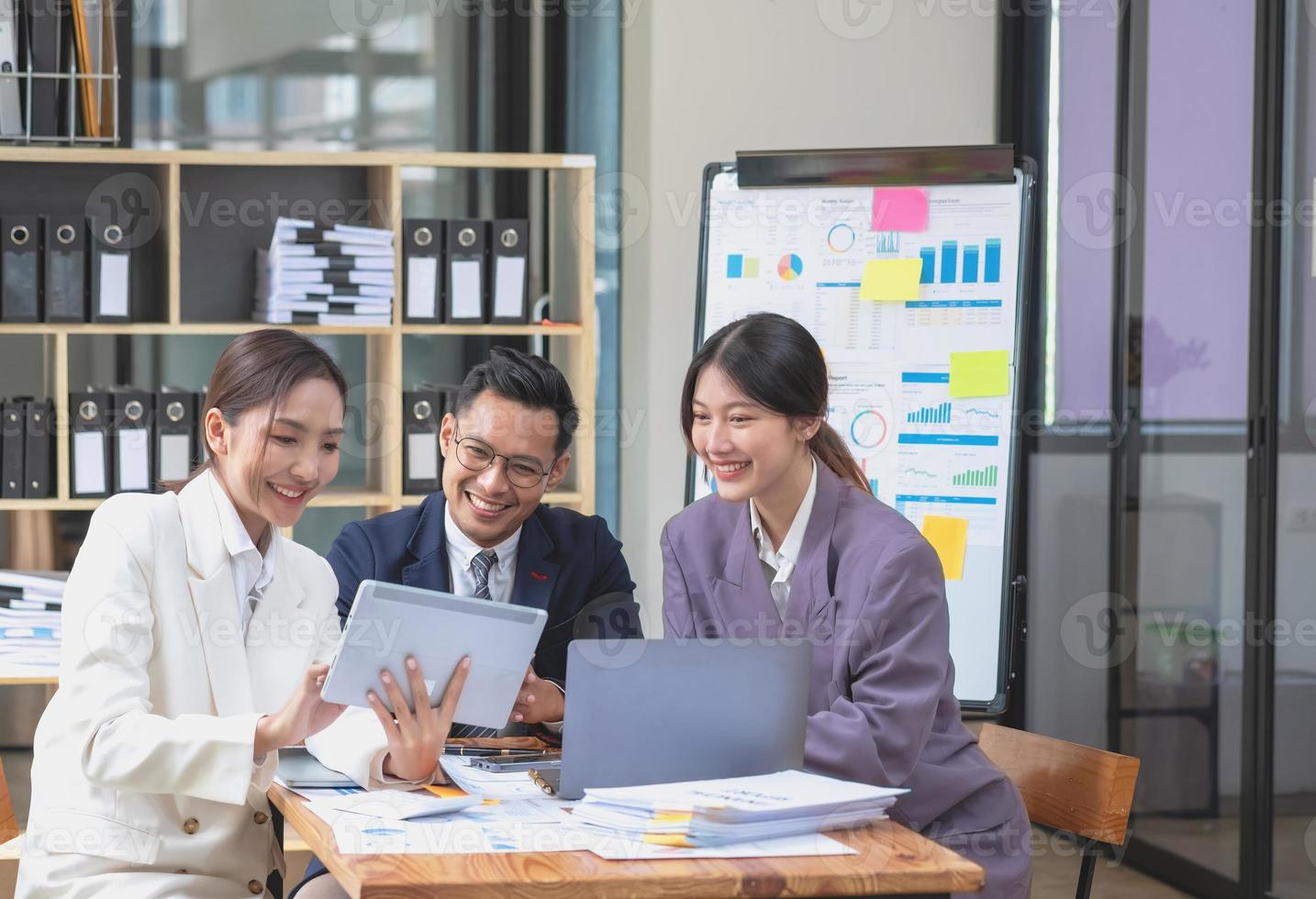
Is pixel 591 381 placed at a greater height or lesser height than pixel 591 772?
greater

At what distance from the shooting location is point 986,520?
10.4 ft

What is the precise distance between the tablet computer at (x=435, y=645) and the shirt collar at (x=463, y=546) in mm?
716

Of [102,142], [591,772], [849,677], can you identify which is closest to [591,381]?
[102,142]

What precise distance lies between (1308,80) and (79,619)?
2829mm

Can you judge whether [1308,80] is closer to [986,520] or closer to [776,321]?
[986,520]

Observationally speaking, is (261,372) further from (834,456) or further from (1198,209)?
(1198,209)

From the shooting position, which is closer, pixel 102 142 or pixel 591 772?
pixel 591 772

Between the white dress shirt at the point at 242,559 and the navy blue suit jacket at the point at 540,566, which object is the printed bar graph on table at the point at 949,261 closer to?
the navy blue suit jacket at the point at 540,566

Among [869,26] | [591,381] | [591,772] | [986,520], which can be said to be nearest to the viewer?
[591,772]

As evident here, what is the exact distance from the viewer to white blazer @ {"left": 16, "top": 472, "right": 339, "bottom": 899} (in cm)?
177

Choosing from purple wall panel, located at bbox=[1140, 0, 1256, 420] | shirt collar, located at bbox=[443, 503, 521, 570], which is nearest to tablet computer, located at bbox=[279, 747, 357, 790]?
shirt collar, located at bbox=[443, 503, 521, 570]

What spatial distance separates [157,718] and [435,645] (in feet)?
1.27

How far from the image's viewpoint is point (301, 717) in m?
1.75

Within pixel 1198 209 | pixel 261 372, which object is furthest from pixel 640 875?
pixel 1198 209
